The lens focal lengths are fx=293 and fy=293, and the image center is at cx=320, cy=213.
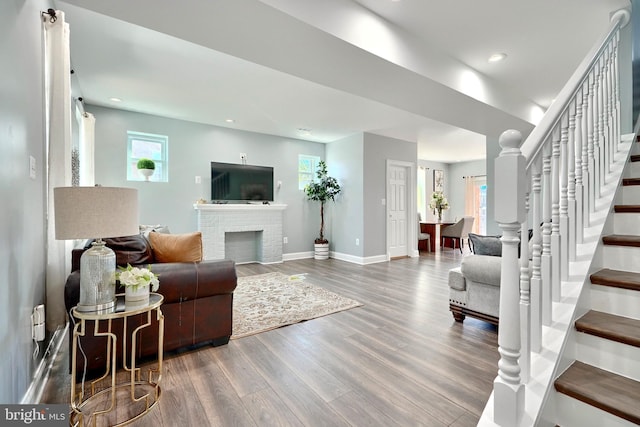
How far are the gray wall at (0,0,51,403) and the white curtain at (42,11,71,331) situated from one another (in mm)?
59

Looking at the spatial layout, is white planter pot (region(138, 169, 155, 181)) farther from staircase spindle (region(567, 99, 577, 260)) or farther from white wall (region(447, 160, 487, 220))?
white wall (region(447, 160, 487, 220))

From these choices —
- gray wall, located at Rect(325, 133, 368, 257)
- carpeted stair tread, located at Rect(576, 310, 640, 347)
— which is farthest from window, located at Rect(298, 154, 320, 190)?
carpeted stair tread, located at Rect(576, 310, 640, 347)

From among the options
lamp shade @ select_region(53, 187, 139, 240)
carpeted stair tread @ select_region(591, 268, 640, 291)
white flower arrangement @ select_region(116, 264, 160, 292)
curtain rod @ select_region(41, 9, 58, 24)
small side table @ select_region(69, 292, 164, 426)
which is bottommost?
small side table @ select_region(69, 292, 164, 426)

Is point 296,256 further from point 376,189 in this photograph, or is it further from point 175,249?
point 175,249

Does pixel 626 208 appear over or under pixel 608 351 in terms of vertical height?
over

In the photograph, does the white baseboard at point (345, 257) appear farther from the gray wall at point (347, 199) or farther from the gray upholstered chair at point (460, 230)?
the gray upholstered chair at point (460, 230)

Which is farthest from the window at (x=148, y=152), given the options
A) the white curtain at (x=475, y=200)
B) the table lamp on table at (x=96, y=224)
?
the white curtain at (x=475, y=200)

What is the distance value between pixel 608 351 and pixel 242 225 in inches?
197

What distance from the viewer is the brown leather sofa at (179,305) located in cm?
186

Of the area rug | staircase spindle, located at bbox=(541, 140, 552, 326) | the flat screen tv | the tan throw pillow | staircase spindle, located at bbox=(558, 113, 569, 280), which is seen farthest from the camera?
the flat screen tv

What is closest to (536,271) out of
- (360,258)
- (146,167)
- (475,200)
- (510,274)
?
(510,274)

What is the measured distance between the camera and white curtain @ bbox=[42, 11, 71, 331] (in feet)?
6.02

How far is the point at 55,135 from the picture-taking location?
187cm

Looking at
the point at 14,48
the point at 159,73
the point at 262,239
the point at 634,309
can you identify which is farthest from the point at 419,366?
the point at 262,239
